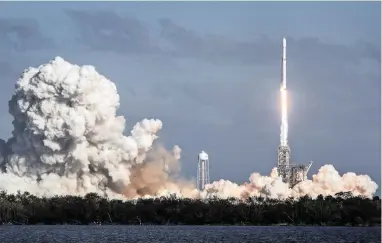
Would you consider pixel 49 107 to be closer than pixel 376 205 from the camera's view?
Yes

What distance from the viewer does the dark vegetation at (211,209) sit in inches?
5512

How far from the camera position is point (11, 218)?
504 feet

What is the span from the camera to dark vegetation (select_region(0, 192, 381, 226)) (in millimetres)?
140000

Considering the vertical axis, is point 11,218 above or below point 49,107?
below

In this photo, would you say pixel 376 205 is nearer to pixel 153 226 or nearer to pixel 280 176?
pixel 280 176

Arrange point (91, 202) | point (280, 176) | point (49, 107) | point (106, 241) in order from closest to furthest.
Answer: point (106, 241) → point (49, 107) → point (91, 202) → point (280, 176)

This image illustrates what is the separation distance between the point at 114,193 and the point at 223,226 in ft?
55.9

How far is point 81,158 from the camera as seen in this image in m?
132

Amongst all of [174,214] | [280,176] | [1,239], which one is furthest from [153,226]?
[1,239]

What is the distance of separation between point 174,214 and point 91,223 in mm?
16028

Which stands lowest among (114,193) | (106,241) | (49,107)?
(106,241)

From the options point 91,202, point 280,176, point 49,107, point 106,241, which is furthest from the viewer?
point 280,176

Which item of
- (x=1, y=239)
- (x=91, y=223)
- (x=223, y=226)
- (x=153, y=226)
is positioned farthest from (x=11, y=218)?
(x=1, y=239)

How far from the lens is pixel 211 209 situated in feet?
462
